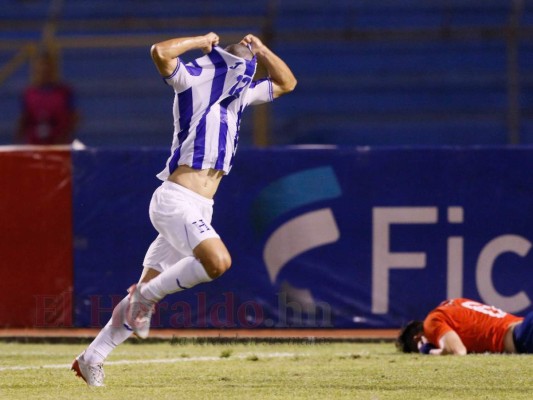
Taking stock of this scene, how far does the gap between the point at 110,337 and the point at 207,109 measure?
58.4 inches

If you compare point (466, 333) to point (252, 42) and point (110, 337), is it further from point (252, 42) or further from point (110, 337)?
point (110, 337)

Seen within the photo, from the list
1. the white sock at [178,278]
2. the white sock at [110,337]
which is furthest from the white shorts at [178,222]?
the white sock at [110,337]

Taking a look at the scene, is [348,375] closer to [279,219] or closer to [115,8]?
[279,219]

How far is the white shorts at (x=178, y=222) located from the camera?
250 inches

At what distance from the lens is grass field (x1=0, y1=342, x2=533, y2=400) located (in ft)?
20.5

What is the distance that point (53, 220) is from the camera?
1006 cm

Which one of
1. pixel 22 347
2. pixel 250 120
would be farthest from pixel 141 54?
pixel 22 347

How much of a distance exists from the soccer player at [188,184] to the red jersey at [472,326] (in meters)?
2.64

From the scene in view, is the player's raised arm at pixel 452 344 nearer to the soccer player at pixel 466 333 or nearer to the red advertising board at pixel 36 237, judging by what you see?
the soccer player at pixel 466 333

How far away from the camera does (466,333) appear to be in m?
8.61

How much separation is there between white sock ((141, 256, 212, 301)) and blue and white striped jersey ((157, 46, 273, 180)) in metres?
0.65

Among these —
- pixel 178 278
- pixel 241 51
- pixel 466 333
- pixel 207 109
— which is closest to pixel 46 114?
pixel 466 333

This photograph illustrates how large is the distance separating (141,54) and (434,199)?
24.1ft

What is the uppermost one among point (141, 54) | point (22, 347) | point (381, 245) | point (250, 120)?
point (141, 54)
